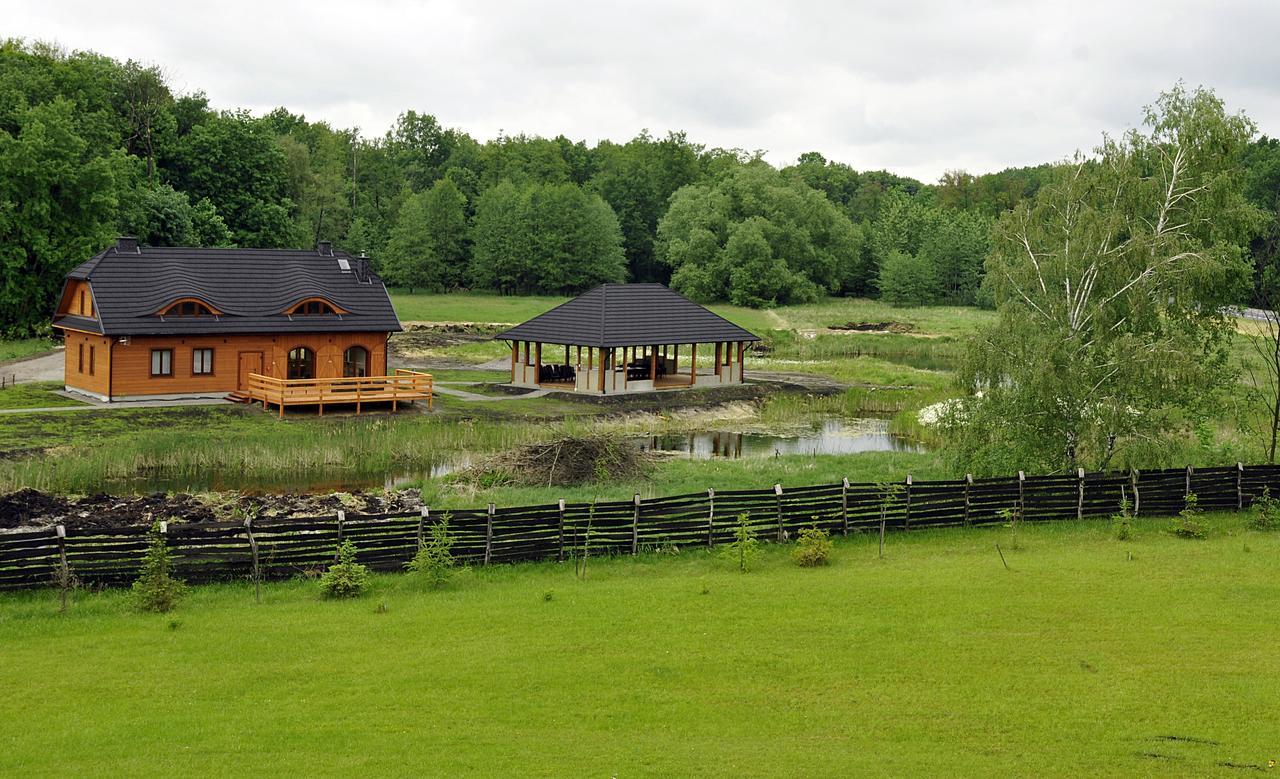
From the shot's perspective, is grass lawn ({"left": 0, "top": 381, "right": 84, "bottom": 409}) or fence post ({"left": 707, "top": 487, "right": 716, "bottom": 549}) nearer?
fence post ({"left": 707, "top": 487, "right": 716, "bottom": 549})

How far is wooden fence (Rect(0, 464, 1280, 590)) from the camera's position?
713 inches

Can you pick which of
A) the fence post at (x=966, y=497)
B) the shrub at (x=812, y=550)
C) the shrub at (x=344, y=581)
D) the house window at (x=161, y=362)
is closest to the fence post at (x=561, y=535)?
the shrub at (x=344, y=581)

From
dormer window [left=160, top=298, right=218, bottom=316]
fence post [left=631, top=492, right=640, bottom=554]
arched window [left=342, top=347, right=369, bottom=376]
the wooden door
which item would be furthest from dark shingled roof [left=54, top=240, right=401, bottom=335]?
fence post [left=631, top=492, right=640, bottom=554]

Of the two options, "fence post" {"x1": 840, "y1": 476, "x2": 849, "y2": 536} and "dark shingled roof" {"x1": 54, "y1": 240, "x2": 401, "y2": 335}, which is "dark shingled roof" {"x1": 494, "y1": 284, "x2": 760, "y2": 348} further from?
"fence post" {"x1": 840, "y1": 476, "x2": 849, "y2": 536}

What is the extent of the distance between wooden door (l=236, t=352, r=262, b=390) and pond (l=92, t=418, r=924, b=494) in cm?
1177

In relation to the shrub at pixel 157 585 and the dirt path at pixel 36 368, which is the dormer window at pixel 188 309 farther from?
the shrub at pixel 157 585

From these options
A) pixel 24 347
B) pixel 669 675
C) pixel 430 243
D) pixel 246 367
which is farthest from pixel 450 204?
pixel 669 675

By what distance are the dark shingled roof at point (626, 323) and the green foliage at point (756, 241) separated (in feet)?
132

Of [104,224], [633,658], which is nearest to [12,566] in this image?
[633,658]

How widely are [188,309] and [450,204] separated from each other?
2226 inches

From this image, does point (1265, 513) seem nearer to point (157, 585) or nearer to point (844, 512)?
point (844, 512)

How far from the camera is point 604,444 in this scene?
29.9 meters

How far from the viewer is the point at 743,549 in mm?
20406

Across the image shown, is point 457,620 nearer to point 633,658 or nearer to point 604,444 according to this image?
point 633,658
